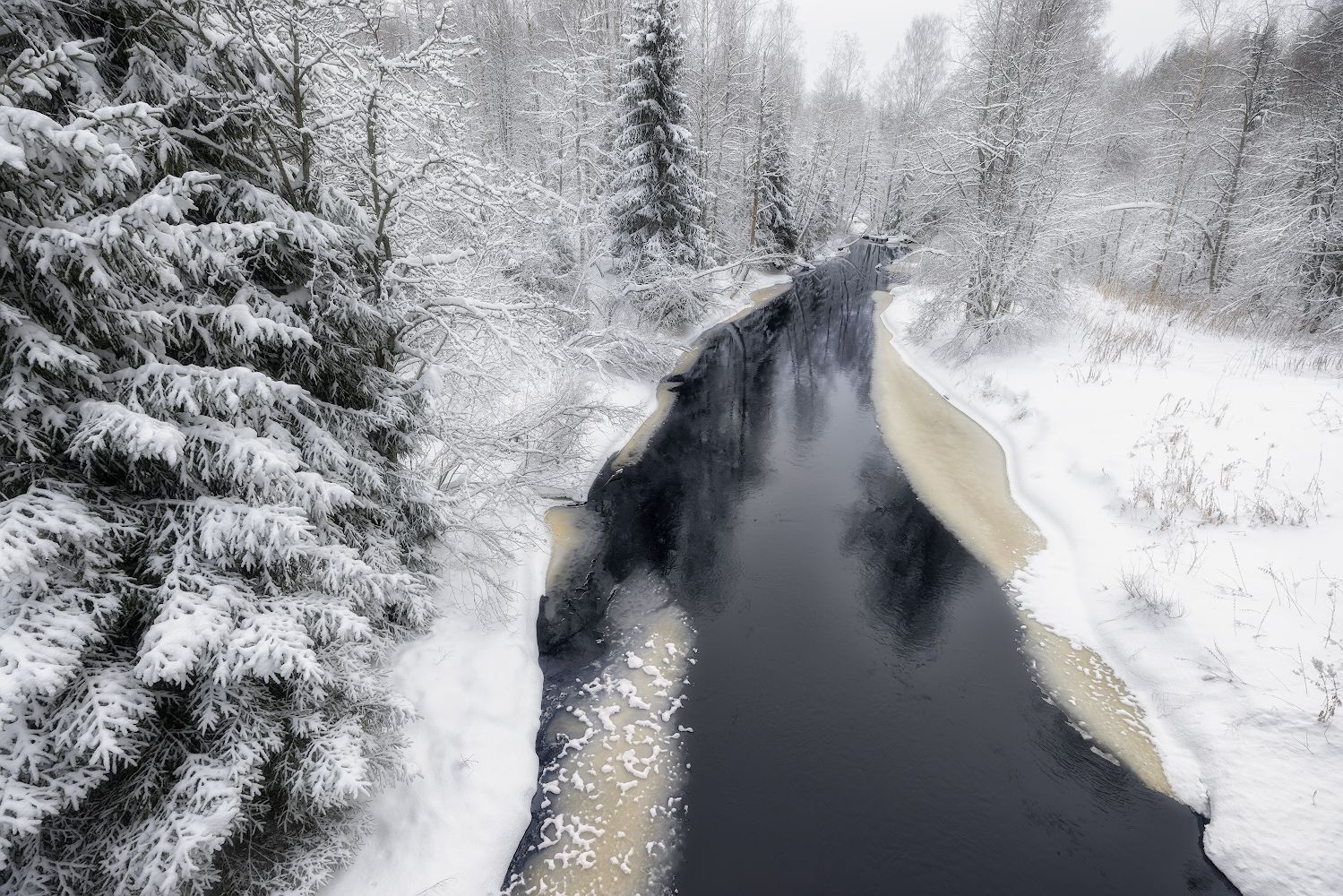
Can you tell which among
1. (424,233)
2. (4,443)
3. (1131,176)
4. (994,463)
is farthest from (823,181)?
(4,443)

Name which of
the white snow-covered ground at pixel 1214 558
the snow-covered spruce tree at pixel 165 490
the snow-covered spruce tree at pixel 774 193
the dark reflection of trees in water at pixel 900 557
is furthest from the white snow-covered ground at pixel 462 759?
the snow-covered spruce tree at pixel 774 193

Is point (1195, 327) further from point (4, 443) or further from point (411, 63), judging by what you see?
point (4, 443)

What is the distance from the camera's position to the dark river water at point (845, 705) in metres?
5.81

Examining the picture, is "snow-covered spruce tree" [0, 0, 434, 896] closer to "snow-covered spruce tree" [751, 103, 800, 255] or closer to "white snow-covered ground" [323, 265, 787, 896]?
"white snow-covered ground" [323, 265, 787, 896]

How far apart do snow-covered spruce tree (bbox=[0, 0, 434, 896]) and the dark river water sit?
295 centimetres

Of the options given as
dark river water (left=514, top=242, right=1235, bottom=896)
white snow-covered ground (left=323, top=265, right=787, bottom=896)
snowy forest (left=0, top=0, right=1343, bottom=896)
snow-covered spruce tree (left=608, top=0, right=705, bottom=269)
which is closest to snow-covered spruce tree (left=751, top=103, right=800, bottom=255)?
snow-covered spruce tree (left=608, top=0, right=705, bottom=269)

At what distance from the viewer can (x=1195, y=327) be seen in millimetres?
16625

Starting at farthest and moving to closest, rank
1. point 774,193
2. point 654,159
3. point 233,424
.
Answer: point 774,193 < point 654,159 < point 233,424

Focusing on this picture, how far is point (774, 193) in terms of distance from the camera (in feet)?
106

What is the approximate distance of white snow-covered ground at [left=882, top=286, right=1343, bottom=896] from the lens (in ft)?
19.4

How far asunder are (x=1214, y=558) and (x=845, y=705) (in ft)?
19.4

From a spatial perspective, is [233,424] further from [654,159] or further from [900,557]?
[654,159]

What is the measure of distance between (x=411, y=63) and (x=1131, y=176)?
123ft

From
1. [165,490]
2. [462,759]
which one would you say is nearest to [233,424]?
[165,490]
